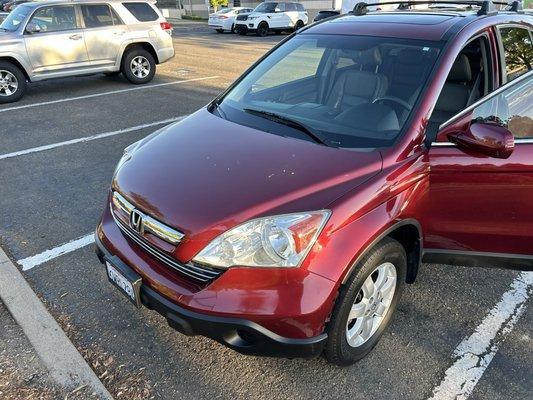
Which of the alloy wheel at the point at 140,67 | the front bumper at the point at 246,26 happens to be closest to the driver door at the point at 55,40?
the alloy wheel at the point at 140,67

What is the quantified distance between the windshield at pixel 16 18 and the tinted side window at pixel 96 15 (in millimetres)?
975

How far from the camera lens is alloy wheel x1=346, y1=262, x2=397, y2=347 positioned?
7.71ft

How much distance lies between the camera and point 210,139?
269 centimetres

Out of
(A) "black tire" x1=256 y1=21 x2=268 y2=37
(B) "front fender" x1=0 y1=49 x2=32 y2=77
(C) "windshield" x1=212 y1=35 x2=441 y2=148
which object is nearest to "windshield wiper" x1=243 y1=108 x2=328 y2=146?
(C) "windshield" x1=212 y1=35 x2=441 y2=148

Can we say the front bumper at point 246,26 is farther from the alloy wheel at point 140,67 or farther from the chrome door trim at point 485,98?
the chrome door trim at point 485,98

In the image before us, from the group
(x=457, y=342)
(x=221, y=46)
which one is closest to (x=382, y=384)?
(x=457, y=342)

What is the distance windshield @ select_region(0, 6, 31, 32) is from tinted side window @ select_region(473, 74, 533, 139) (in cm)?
828

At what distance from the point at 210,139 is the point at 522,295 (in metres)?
2.33

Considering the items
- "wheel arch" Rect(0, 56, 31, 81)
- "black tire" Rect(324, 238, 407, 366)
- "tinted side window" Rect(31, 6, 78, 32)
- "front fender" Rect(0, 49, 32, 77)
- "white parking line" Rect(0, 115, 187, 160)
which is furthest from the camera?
"tinted side window" Rect(31, 6, 78, 32)

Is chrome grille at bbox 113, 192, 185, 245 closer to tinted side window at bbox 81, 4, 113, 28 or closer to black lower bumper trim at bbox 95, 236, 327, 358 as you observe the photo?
black lower bumper trim at bbox 95, 236, 327, 358

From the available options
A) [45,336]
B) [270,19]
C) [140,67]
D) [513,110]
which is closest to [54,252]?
[45,336]

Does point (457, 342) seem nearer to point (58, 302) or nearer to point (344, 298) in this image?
point (344, 298)

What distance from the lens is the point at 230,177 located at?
89.8 inches

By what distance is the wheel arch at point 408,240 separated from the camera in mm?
2183
